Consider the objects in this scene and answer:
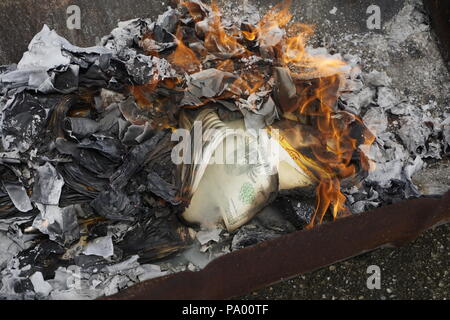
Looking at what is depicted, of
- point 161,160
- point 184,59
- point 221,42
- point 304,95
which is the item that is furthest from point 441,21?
point 161,160

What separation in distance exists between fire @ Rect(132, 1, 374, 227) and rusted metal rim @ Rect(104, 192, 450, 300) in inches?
17.7

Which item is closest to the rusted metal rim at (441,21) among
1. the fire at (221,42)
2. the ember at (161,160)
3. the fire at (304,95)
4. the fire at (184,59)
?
the fire at (304,95)

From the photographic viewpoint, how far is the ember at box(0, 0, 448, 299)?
2.99 metres

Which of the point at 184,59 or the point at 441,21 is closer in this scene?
the point at 184,59

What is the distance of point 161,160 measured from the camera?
3090 millimetres

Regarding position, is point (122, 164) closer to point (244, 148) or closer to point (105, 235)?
point (105, 235)

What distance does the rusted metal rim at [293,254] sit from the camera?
2387mm

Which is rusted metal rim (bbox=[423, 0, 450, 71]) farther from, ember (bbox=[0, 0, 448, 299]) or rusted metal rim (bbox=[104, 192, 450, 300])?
rusted metal rim (bbox=[104, 192, 450, 300])

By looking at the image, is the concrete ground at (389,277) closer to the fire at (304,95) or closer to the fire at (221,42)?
the fire at (304,95)

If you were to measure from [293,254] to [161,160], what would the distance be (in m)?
0.94

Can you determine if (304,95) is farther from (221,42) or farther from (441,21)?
(441,21)

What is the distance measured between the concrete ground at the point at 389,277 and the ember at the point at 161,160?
32cm

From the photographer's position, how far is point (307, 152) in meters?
3.24

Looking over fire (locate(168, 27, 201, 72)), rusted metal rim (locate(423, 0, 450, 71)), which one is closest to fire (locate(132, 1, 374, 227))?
fire (locate(168, 27, 201, 72))
